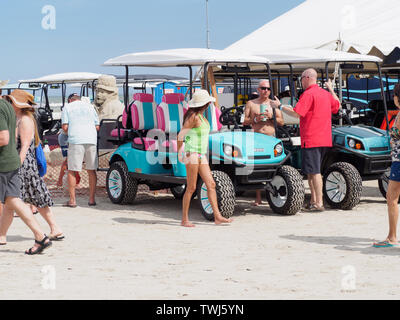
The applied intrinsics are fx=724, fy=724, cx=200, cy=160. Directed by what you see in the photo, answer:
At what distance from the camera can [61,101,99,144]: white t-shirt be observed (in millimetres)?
9805

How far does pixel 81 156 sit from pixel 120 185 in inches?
27.6

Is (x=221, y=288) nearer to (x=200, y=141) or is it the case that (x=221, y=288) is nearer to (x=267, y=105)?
(x=200, y=141)

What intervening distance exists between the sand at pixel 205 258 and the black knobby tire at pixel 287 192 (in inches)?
5.2

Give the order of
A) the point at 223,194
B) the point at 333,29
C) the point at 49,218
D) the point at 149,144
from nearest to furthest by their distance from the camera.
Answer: the point at 49,218 → the point at 223,194 → the point at 149,144 → the point at 333,29

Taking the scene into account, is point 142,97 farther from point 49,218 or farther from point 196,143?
point 49,218

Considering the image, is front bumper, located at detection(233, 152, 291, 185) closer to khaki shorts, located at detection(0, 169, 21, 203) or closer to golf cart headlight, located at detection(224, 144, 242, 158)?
golf cart headlight, located at detection(224, 144, 242, 158)

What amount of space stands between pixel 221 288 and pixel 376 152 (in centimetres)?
487

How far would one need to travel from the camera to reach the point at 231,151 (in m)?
8.52

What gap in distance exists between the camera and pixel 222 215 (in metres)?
8.42

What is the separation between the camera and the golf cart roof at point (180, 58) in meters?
8.92

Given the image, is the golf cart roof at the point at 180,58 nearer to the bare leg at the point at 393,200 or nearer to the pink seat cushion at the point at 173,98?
the pink seat cushion at the point at 173,98

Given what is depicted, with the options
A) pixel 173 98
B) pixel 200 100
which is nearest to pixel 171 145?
pixel 173 98

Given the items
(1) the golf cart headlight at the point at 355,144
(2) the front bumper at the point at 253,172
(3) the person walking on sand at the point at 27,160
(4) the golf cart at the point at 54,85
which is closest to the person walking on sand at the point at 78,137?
(2) the front bumper at the point at 253,172
